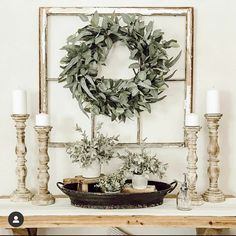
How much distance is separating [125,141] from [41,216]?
52cm

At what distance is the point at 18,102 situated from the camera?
2.04 metres

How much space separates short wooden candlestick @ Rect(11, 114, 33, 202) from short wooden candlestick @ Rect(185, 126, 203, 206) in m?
0.65

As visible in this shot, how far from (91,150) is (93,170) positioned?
87mm

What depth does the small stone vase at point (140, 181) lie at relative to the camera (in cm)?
196

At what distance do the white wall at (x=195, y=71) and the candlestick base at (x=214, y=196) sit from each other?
0.12 m

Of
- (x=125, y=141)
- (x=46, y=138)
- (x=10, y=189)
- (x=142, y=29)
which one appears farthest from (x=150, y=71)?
(x=10, y=189)

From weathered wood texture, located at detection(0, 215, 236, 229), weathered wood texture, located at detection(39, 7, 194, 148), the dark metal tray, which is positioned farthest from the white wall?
weathered wood texture, located at detection(0, 215, 236, 229)

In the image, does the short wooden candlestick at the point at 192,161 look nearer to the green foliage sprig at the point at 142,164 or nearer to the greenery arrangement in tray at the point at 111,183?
the green foliage sprig at the point at 142,164

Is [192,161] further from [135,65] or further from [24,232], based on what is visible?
[24,232]

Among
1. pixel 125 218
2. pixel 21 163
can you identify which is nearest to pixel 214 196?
pixel 125 218

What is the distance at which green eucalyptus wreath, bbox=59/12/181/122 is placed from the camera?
6.70ft

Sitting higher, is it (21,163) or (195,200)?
(21,163)

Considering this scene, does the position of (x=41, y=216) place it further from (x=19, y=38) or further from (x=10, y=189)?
(x=19, y=38)

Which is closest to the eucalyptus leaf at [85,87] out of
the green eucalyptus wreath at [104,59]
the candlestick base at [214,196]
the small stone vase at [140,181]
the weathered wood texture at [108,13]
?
the green eucalyptus wreath at [104,59]
